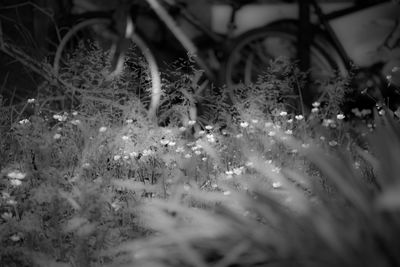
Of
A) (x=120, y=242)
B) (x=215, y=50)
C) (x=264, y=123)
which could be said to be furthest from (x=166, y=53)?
(x=120, y=242)

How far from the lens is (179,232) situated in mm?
1443

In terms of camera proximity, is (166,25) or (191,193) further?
(166,25)

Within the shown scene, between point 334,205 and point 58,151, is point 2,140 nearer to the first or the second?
point 58,151

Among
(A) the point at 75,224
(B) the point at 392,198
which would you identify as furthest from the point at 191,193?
(B) the point at 392,198

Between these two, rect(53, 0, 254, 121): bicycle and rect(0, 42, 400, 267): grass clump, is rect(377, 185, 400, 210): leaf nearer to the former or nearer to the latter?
rect(0, 42, 400, 267): grass clump

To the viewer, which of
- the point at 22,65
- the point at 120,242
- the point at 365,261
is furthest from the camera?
the point at 22,65

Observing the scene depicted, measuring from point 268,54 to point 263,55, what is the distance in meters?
0.05

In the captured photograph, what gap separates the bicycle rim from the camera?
16.4ft

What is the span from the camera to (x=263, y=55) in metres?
5.09

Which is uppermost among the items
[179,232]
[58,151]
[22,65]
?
[22,65]

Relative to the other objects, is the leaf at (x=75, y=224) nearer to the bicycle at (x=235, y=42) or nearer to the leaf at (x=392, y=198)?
the leaf at (x=392, y=198)

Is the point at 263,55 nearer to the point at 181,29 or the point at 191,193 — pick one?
the point at 181,29

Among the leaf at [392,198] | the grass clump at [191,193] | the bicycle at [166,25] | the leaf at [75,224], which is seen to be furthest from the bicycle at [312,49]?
the leaf at [392,198]

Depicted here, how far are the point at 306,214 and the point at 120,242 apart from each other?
1267 mm
